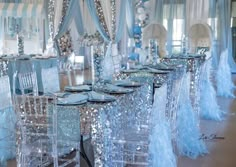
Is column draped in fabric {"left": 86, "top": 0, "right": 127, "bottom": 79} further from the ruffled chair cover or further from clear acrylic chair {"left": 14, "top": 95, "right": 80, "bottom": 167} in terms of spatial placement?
clear acrylic chair {"left": 14, "top": 95, "right": 80, "bottom": 167}

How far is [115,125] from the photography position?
3.29 metres

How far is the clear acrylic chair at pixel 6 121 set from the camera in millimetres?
3811

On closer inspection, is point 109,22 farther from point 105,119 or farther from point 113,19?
point 105,119

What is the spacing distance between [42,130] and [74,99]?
639 mm

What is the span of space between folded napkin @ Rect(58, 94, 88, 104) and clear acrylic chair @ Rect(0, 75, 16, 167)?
0.96m

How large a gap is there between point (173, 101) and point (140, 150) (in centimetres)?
66

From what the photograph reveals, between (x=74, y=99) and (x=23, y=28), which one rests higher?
(x=23, y=28)

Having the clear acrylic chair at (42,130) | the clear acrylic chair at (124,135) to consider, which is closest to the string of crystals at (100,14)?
the clear acrylic chair at (124,135)

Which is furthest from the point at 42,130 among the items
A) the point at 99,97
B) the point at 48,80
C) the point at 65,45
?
the point at 65,45

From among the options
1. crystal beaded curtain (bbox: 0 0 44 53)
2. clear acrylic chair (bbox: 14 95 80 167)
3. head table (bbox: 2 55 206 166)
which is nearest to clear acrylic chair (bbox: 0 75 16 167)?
clear acrylic chair (bbox: 14 95 80 167)

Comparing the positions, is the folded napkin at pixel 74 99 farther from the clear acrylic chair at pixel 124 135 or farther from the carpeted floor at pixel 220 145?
the carpeted floor at pixel 220 145

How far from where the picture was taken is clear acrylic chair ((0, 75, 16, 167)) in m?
3.81

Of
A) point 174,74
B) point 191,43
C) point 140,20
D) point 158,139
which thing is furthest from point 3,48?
point 158,139

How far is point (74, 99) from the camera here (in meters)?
3.10
